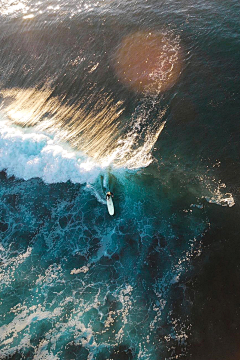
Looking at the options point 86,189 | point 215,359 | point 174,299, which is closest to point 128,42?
point 86,189

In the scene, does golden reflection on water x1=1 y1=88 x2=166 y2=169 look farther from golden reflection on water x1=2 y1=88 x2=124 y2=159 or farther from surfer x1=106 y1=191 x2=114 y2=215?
surfer x1=106 y1=191 x2=114 y2=215

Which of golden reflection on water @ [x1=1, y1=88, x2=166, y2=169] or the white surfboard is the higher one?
golden reflection on water @ [x1=1, y1=88, x2=166, y2=169]

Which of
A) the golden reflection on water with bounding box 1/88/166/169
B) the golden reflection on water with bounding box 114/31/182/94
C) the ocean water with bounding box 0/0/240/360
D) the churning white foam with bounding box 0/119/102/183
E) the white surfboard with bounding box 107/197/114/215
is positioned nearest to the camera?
the ocean water with bounding box 0/0/240/360

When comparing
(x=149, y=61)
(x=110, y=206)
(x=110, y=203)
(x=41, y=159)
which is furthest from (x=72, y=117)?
(x=110, y=206)

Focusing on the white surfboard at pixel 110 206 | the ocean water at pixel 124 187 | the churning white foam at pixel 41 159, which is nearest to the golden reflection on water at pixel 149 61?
the ocean water at pixel 124 187

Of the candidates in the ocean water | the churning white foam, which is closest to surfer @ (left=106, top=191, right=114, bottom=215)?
the ocean water

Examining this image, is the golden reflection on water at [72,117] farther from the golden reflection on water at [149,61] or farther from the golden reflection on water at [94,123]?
the golden reflection on water at [149,61]
